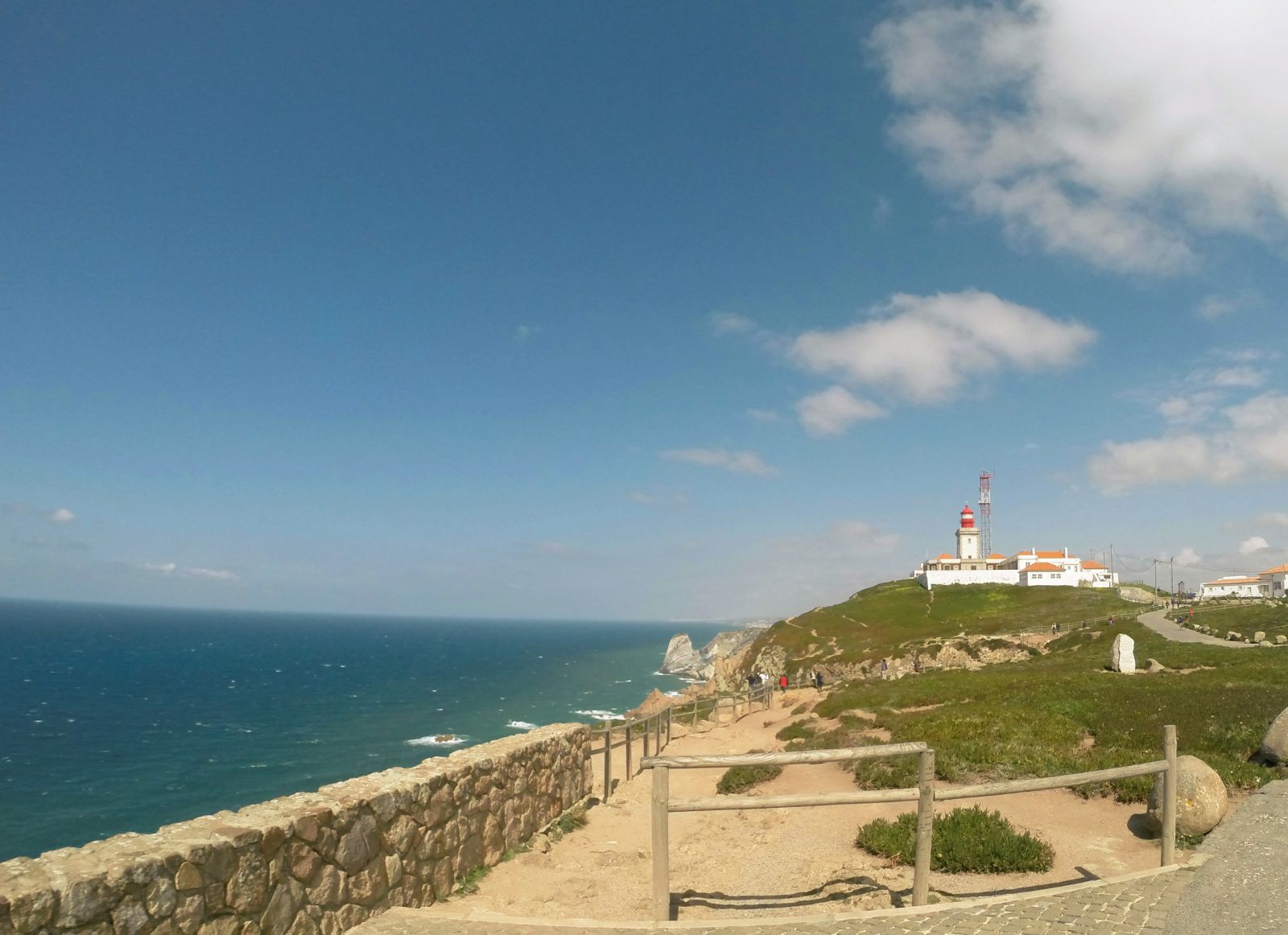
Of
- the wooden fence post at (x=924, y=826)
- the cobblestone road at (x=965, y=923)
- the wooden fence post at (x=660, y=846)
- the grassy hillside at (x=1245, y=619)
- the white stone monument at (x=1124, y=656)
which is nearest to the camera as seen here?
the cobblestone road at (x=965, y=923)

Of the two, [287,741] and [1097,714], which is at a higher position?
[1097,714]

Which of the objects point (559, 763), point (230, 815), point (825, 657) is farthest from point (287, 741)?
point (230, 815)

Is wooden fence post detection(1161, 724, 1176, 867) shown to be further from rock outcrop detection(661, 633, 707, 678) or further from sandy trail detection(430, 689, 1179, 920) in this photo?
rock outcrop detection(661, 633, 707, 678)

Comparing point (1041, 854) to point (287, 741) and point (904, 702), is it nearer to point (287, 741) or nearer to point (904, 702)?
point (904, 702)

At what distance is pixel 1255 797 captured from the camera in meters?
9.34

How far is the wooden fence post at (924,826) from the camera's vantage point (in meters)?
6.40

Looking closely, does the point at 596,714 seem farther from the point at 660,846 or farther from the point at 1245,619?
the point at 660,846

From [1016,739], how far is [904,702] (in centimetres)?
1054

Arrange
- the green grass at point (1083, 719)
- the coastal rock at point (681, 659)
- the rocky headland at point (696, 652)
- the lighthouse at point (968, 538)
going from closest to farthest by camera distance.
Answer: the green grass at point (1083, 719) < the lighthouse at point (968, 538) < the coastal rock at point (681, 659) < the rocky headland at point (696, 652)

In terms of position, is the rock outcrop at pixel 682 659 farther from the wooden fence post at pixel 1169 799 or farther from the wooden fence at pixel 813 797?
the wooden fence at pixel 813 797

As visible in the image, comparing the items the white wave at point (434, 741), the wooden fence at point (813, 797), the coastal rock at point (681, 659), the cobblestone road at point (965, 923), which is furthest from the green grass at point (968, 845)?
the coastal rock at point (681, 659)

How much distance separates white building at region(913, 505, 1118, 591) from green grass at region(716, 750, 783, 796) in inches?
3824

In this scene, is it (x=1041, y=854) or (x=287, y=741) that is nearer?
(x=1041, y=854)

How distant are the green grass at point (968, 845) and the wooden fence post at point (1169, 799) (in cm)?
129
